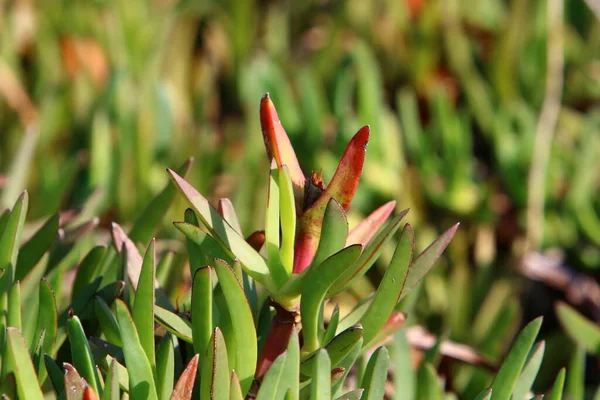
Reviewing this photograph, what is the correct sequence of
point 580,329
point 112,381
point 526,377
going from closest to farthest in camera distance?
point 112,381, point 526,377, point 580,329

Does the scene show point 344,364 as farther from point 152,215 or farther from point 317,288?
point 152,215

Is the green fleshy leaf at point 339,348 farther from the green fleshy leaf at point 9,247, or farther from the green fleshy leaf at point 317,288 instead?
the green fleshy leaf at point 9,247

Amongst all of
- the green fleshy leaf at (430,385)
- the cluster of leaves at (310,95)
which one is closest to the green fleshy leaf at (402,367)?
the green fleshy leaf at (430,385)

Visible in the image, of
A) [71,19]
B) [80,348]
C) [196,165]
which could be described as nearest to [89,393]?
[80,348]

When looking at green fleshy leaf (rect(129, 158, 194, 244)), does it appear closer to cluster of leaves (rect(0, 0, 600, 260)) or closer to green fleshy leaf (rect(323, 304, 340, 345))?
green fleshy leaf (rect(323, 304, 340, 345))

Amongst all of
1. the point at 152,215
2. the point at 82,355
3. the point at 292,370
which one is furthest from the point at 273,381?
the point at 152,215

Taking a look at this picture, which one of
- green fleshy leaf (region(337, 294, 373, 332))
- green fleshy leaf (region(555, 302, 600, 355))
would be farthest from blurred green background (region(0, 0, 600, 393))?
green fleshy leaf (region(337, 294, 373, 332))
